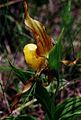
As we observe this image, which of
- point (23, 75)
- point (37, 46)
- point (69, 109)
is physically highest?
point (37, 46)

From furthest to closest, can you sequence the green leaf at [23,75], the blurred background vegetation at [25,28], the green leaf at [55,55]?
the blurred background vegetation at [25,28]
the green leaf at [23,75]
the green leaf at [55,55]

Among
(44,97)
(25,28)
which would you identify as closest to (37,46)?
(44,97)

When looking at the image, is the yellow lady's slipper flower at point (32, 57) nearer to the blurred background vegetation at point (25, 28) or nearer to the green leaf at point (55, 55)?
the green leaf at point (55, 55)

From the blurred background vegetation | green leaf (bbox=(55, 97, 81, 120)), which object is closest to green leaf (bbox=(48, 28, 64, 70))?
green leaf (bbox=(55, 97, 81, 120))

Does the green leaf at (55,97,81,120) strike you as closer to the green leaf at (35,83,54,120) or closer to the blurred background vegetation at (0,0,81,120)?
the green leaf at (35,83,54,120)

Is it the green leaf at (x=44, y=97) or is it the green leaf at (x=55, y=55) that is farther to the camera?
the green leaf at (x=44, y=97)

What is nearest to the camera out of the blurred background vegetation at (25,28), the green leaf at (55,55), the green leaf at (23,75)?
the green leaf at (55,55)

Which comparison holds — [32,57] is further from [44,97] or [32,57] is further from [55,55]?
[44,97]

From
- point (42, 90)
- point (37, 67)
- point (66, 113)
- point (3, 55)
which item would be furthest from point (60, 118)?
point (3, 55)

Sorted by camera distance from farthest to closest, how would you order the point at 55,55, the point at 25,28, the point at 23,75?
the point at 25,28
the point at 23,75
the point at 55,55

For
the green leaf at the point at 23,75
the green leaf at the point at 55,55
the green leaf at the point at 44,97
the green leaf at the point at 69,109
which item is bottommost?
the green leaf at the point at 69,109

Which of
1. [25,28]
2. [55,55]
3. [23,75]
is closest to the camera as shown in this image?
[55,55]

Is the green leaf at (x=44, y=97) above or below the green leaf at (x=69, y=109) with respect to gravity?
above

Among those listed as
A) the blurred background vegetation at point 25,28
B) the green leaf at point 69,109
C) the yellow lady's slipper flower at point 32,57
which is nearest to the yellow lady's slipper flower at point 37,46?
the yellow lady's slipper flower at point 32,57
